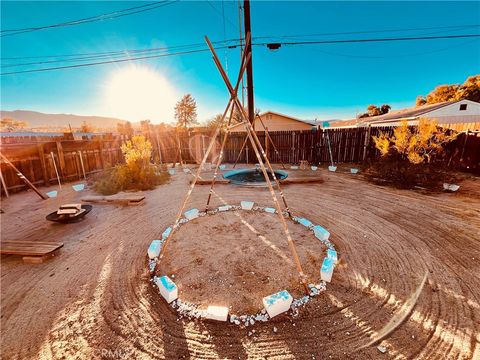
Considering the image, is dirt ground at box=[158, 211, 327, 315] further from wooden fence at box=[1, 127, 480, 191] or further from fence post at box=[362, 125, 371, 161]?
fence post at box=[362, 125, 371, 161]

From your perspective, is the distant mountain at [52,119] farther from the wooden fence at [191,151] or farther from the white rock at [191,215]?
the white rock at [191,215]

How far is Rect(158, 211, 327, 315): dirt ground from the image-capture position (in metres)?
2.73

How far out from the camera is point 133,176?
8133 mm

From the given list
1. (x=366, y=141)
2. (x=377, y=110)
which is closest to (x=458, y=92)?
(x=377, y=110)

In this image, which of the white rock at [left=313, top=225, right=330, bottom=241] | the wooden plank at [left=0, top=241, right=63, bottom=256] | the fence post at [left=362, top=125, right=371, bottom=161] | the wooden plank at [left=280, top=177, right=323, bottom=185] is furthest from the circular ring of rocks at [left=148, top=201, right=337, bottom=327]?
the fence post at [left=362, top=125, right=371, bottom=161]

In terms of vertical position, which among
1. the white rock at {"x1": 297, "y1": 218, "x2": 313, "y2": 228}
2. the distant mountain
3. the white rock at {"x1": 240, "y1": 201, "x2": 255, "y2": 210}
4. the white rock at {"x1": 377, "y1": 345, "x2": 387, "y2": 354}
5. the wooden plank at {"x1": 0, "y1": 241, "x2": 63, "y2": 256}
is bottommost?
the white rock at {"x1": 377, "y1": 345, "x2": 387, "y2": 354}

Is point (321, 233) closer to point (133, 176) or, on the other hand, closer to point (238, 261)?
point (238, 261)

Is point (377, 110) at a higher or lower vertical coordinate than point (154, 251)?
higher

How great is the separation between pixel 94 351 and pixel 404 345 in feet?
10.5

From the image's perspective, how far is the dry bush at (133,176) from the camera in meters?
7.72

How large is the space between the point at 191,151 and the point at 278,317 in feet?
41.4

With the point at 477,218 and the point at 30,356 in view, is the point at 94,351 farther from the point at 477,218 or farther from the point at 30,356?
the point at 477,218

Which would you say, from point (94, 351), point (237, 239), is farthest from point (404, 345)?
point (94, 351)

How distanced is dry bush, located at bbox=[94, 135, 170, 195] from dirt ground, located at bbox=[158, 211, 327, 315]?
4.45 metres
